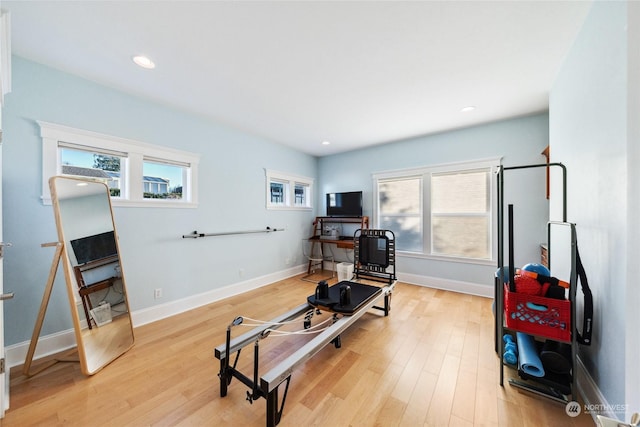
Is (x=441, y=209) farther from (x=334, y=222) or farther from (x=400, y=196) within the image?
(x=334, y=222)

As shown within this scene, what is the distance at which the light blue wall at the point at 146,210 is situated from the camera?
195cm

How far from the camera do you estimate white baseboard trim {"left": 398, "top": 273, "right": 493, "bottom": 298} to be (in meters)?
3.43

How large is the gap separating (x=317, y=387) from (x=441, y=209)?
3.36 m

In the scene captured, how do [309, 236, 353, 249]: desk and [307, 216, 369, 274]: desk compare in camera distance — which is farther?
[307, 216, 369, 274]: desk

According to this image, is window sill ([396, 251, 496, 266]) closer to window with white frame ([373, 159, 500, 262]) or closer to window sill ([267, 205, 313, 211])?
window with white frame ([373, 159, 500, 262])

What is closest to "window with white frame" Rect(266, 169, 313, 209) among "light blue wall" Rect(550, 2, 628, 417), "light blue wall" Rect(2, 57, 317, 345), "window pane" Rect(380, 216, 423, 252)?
"light blue wall" Rect(2, 57, 317, 345)

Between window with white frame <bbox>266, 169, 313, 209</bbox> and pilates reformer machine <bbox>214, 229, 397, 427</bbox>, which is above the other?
window with white frame <bbox>266, 169, 313, 209</bbox>

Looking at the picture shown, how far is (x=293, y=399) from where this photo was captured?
5.07 feet

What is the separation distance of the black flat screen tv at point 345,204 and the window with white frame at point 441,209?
378 mm

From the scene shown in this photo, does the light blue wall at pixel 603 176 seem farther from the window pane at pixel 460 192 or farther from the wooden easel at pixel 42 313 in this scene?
the wooden easel at pixel 42 313

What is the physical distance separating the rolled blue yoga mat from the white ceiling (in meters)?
2.40

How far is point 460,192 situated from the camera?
3.73 meters

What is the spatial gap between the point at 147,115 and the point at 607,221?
4.22 m

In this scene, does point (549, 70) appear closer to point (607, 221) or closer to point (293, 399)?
point (607, 221)
